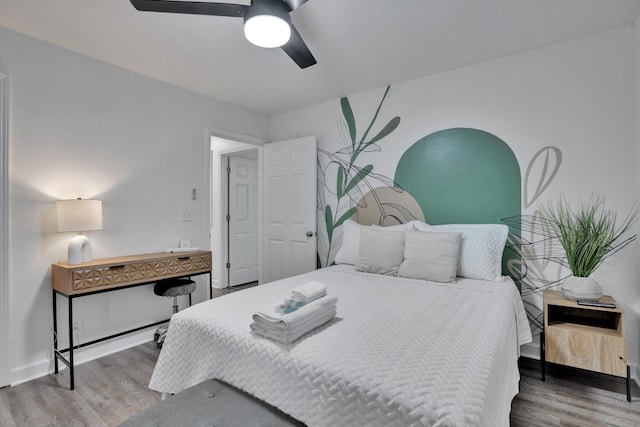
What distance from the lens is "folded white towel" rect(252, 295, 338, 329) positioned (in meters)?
1.30

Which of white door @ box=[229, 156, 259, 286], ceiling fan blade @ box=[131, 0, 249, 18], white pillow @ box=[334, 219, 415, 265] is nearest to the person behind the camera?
ceiling fan blade @ box=[131, 0, 249, 18]

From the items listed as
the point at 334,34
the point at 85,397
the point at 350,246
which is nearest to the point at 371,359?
the point at 350,246

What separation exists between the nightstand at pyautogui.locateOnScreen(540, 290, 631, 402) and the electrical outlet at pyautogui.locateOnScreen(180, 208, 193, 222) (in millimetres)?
3199

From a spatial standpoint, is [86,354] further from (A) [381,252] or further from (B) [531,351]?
(B) [531,351]

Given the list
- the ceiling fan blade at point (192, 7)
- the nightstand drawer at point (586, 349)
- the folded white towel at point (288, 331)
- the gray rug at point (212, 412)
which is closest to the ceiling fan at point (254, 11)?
the ceiling fan blade at point (192, 7)

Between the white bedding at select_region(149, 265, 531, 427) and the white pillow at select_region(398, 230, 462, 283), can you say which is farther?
the white pillow at select_region(398, 230, 462, 283)

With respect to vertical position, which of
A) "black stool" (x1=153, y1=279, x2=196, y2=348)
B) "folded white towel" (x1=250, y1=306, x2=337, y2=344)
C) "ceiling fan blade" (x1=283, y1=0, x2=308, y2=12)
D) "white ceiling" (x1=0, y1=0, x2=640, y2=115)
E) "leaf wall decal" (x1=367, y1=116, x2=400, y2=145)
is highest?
"white ceiling" (x1=0, y1=0, x2=640, y2=115)

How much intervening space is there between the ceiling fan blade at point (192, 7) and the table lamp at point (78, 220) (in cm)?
149

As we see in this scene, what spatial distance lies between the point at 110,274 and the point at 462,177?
120 inches

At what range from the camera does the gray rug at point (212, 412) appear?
3.64 feet

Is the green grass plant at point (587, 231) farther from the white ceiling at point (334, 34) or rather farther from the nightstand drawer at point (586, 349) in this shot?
the white ceiling at point (334, 34)

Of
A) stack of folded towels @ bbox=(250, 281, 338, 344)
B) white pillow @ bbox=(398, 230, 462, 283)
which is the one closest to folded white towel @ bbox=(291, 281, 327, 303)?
stack of folded towels @ bbox=(250, 281, 338, 344)

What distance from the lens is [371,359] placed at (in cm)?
116

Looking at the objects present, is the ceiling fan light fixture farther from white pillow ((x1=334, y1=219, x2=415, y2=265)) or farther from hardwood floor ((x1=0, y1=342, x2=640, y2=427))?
hardwood floor ((x1=0, y1=342, x2=640, y2=427))
